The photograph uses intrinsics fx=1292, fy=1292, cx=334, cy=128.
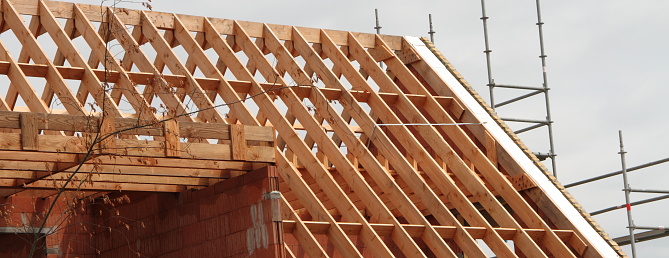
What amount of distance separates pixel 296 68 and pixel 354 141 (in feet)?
3.92

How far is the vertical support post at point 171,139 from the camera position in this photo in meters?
9.77

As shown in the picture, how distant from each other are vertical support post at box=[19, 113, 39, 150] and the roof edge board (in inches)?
254

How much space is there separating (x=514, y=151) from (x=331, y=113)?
8.00 feet

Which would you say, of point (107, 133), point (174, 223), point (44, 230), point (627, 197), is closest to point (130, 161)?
point (107, 133)

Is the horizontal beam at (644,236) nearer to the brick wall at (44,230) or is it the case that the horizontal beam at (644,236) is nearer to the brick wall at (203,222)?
the brick wall at (203,222)

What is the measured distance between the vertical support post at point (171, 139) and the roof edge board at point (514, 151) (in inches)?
209

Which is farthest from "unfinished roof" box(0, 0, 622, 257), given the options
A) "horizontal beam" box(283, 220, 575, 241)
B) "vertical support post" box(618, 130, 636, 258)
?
"vertical support post" box(618, 130, 636, 258)

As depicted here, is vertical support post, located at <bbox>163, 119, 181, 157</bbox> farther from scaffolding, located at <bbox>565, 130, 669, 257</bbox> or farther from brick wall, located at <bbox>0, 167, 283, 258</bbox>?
scaffolding, located at <bbox>565, 130, 669, 257</bbox>

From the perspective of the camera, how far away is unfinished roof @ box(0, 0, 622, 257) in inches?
463

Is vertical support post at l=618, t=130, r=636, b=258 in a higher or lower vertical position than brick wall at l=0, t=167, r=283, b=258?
higher

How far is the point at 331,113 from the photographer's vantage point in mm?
13219

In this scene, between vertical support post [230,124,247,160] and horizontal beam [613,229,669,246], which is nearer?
vertical support post [230,124,247,160]

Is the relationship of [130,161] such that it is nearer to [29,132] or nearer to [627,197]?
[29,132]

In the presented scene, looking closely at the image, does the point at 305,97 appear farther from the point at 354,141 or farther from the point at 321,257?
the point at 321,257
